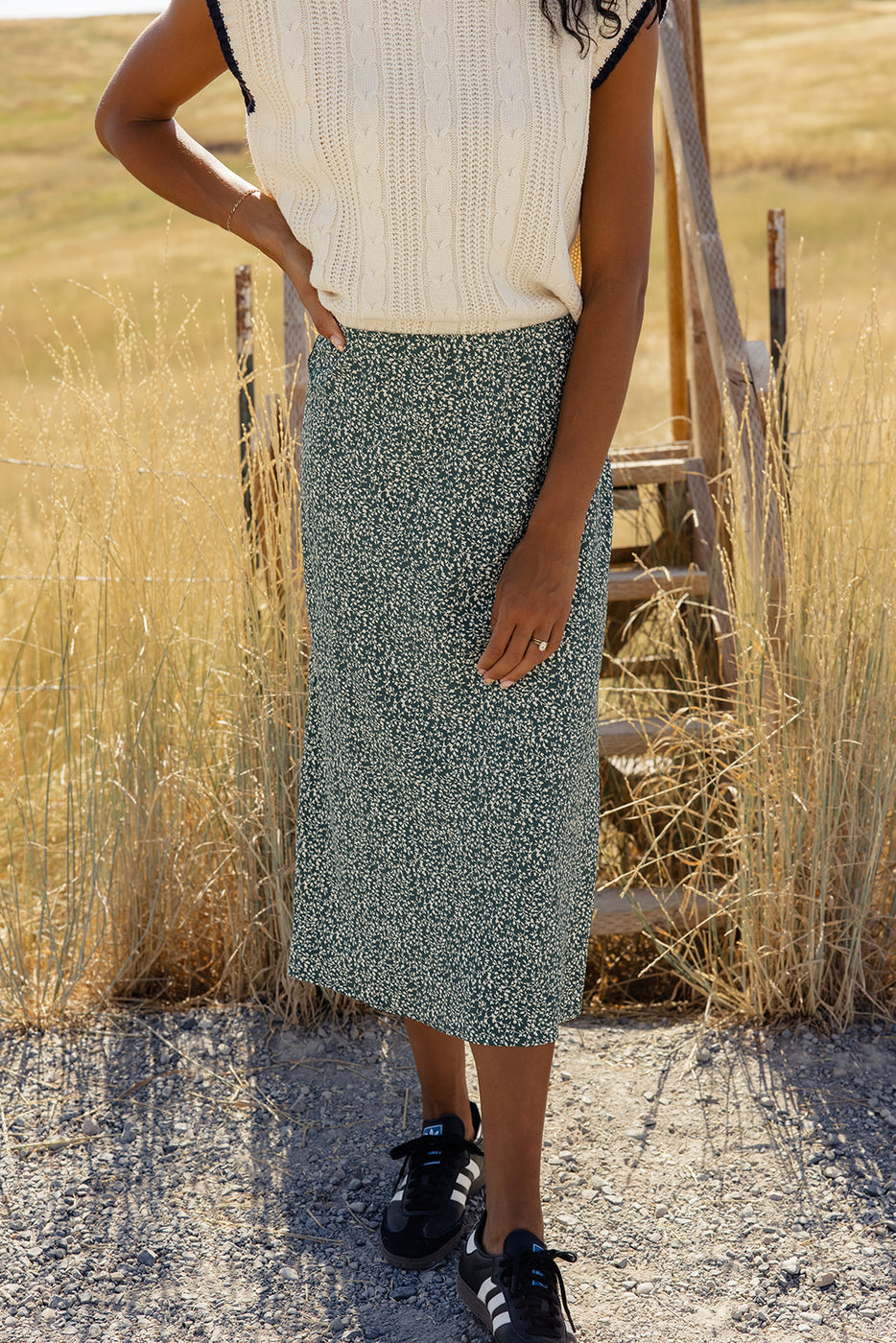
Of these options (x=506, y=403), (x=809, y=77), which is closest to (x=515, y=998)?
(x=506, y=403)

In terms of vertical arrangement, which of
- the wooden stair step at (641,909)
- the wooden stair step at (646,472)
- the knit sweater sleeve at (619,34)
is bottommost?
the wooden stair step at (641,909)

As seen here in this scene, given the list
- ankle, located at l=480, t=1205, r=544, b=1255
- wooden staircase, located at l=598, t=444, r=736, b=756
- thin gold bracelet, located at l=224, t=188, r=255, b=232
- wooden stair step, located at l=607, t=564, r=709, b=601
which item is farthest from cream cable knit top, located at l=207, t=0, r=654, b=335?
wooden stair step, located at l=607, t=564, r=709, b=601

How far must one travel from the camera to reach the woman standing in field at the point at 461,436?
1238 millimetres

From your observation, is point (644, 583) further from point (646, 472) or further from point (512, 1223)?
point (512, 1223)

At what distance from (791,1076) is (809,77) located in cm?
3833

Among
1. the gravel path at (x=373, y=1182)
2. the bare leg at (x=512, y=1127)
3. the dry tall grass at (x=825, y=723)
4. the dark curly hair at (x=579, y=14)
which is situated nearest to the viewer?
the dark curly hair at (x=579, y=14)

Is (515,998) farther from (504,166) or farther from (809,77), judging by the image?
(809,77)

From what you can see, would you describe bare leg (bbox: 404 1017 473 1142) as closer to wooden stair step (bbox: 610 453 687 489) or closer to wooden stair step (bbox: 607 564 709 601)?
wooden stair step (bbox: 607 564 709 601)

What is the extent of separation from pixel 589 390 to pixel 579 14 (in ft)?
1.24

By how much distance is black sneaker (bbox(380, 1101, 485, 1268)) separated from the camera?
1691 millimetres

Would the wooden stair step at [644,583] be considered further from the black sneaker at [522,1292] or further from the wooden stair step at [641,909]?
the black sneaker at [522,1292]

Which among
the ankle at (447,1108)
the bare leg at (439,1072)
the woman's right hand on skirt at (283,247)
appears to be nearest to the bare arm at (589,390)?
the woman's right hand on skirt at (283,247)

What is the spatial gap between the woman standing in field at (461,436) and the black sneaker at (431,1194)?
0.39 ft

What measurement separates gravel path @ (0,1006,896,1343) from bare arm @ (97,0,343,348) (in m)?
1.32
